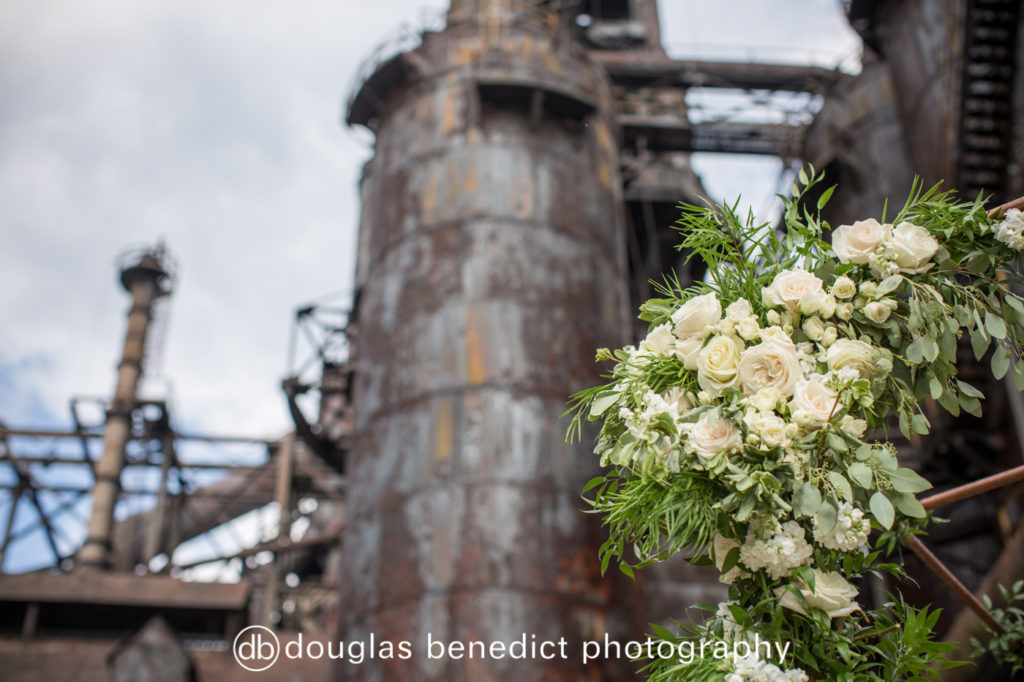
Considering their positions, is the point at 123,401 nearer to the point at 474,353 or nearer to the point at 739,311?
the point at 474,353

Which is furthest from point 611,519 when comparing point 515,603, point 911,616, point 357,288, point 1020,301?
point 357,288

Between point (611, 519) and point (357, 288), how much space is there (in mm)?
17658

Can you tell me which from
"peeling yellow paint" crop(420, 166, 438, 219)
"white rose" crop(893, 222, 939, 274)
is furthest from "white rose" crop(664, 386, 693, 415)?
"peeling yellow paint" crop(420, 166, 438, 219)

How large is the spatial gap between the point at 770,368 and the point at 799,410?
20cm

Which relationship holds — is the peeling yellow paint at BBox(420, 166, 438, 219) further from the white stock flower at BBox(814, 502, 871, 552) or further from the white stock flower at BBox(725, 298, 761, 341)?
the white stock flower at BBox(814, 502, 871, 552)

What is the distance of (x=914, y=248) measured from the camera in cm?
373

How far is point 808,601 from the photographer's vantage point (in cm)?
328

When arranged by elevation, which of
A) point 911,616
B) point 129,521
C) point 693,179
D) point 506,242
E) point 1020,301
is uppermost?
point 693,179

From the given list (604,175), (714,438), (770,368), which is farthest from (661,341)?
(604,175)

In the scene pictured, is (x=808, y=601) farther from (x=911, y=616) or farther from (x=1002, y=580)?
(x=1002, y=580)

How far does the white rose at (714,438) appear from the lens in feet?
10.8

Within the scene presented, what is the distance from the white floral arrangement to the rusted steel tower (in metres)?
Result: 8.24

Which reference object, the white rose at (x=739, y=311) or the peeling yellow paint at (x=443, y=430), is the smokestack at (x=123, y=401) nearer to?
the peeling yellow paint at (x=443, y=430)

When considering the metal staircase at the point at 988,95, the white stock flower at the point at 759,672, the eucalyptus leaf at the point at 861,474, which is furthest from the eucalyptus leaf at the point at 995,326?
the metal staircase at the point at 988,95
